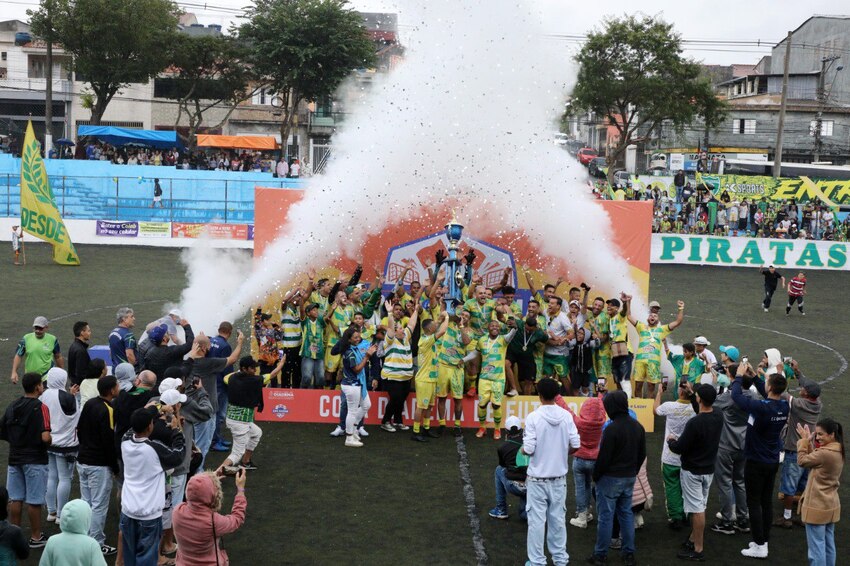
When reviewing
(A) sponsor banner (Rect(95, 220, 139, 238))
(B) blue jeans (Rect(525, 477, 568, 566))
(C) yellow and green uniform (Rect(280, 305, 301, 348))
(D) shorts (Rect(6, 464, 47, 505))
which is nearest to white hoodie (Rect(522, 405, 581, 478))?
(B) blue jeans (Rect(525, 477, 568, 566))

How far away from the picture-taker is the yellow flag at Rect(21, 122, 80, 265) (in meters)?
25.9

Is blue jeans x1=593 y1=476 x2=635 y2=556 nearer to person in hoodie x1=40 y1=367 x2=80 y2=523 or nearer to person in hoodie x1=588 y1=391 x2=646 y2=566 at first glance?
person in hoodie x1=588 y1=391 x2=646 y2=566

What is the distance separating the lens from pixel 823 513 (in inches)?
315

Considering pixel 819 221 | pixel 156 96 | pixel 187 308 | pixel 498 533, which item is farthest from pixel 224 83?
pixel 498 533

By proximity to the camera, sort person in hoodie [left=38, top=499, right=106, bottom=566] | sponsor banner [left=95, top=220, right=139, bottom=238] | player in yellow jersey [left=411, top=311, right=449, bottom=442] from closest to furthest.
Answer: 1. person in hoodie [left=38, top=499, right=106, bottom=566]
2. player in yellow jersey [left=411, top=311, right=449, bottom=442]
3. sponsor banner [left=95, top=220, right=139, bottom=238]

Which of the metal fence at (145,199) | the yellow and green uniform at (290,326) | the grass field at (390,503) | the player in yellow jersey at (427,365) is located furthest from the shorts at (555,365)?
the metal fence at (145,199)

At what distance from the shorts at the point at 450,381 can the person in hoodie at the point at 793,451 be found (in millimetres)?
4415

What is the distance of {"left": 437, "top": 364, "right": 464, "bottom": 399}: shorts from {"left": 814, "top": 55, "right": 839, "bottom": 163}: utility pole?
5598cm

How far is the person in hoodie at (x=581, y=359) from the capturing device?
14.0 metres

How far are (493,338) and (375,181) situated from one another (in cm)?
501

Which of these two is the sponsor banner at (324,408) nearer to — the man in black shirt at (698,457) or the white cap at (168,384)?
the man in black shirt at (698,457)

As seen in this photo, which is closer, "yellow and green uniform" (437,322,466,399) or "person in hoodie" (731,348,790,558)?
"person in hoodie" (731,348,790,558)

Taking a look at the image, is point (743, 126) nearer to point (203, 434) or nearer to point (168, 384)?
point (203, 434)

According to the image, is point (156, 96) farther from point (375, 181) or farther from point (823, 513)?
point (823, 513)
